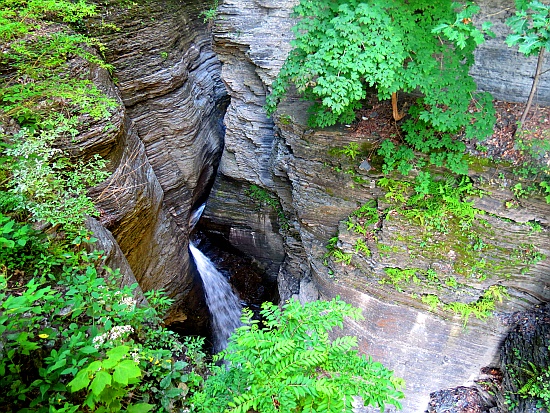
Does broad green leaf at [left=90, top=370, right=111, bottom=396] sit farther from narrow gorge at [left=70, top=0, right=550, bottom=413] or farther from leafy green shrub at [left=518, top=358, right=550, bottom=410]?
leafy green shrub at [left=518, top=358, right=550, bottom=410]

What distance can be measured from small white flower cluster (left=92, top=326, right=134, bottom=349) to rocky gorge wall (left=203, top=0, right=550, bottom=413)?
446cm

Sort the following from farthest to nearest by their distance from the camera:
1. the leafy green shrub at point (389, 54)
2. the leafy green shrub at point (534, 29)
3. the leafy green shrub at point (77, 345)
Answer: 1. the leafy green shrub at point (389, 54)
2. the leafy green shrub at point (534, 29)
3. the leafy green shrub at point (77, 345)

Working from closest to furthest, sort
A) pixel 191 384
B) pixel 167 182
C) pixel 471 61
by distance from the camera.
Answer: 1. pixel 191 384
2. pixel 471 61
3. pixel 167 182

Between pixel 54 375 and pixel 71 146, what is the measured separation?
3307 millimetres

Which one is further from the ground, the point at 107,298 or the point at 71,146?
the point at 71,146

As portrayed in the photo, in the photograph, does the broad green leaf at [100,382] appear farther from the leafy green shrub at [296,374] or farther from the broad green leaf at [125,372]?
the leafy green shrub at [296,374]

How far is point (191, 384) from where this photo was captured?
10.4 ft

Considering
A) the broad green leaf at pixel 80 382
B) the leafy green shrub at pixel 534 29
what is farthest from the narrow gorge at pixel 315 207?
the broad green leaf at pixel 80 382

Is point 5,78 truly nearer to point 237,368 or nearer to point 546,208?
point 237,368

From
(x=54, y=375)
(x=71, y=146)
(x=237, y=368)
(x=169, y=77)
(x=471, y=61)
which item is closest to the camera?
(x=54, y=375)

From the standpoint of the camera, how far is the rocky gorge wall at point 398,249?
5.69 m

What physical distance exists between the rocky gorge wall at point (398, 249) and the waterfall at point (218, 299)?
3.21 metres

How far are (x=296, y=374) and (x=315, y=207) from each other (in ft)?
15.2

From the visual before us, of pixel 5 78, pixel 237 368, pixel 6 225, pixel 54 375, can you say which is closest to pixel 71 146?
pixel 5 78
